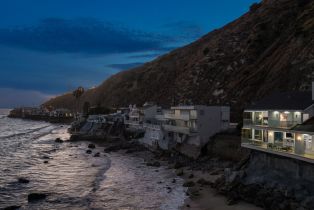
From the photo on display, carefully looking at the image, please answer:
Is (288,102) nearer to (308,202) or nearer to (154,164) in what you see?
(308,202)

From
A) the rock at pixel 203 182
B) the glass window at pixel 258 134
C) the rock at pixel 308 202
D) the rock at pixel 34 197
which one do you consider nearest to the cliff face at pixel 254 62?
the glass window at pixel 258 134

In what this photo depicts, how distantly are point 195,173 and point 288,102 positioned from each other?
1631 cm

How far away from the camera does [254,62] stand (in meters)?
102

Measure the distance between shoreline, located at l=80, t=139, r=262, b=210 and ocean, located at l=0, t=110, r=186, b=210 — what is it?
4.22 ft

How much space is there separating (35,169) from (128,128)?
1725 inches

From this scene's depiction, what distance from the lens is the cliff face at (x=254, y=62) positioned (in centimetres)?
7506

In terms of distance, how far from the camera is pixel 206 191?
39469 millimetres

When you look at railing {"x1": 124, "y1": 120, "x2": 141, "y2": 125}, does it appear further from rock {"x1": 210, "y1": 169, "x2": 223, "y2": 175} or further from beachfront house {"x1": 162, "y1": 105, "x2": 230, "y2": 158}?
rock {"x1": 210, "y1": 169, "x2": 223, "y2": 175}

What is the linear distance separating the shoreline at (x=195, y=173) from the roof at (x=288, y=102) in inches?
417

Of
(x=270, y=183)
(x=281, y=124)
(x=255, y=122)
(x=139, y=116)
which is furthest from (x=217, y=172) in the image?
(x=139, y=116)

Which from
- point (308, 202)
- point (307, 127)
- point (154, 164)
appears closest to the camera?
point (308, 202)

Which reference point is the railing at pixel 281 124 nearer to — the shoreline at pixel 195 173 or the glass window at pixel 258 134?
the glass window at pixel 258 134

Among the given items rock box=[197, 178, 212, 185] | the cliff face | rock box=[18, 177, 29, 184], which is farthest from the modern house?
rock box=[18, 177, 29, 184]

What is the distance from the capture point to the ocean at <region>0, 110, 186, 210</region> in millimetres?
37781
